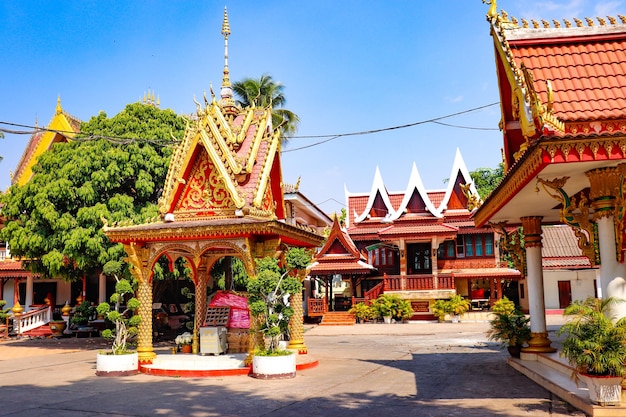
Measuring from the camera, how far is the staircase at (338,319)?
1204 inches

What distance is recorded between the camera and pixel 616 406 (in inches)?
276

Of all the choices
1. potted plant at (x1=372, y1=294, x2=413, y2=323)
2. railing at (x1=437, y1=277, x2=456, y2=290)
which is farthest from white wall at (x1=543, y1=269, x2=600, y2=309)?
potted plant at (x1=372, y1=294, x2=413, y2=323)

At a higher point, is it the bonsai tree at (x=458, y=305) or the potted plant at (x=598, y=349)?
the potted plant at (x=598, y=349)

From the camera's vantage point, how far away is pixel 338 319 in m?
30.9

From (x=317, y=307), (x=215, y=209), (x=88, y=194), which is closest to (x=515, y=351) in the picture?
(x=215, y=209)

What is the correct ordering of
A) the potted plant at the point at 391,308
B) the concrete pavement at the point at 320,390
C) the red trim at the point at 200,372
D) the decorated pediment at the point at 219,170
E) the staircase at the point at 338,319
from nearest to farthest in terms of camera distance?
1. the concrete pavement at the point at 320,390
2. the red trim at the point at 200,372
3. the decorated pediment at the point at 219,170
4. the potted plant at the point at 391,308
5. the staircase at the point at 338,319

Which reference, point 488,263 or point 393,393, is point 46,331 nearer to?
point 393,393

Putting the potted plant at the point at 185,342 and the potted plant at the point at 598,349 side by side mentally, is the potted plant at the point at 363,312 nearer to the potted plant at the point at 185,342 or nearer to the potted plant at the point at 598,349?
the potted plant at the point at 185,342

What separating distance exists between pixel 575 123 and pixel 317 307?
86.5ft

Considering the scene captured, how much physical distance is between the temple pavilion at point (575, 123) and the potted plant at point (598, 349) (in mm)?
465

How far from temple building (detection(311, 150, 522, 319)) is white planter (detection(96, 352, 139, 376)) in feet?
67.1

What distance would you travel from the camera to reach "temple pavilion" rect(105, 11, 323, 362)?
1292 cm

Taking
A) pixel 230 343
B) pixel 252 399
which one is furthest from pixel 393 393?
pixel 230 343

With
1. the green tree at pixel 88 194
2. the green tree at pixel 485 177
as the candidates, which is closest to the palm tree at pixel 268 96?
the green tree at pixel 88 194
